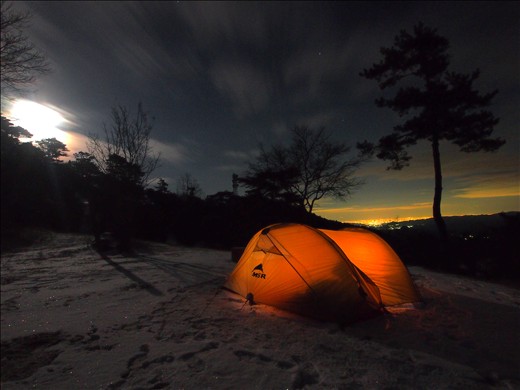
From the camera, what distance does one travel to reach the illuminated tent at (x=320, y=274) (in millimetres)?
4547

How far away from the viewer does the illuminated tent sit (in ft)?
14.9

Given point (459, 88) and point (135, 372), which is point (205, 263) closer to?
point (135, 372)

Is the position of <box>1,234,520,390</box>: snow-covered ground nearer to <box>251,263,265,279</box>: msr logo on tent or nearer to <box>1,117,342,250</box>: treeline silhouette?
<box>251,263,265,279</box>: msr logo on tent

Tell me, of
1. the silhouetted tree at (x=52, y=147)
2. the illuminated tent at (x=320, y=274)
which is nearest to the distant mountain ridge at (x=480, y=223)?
the illuminated tent at (x=320, y=274)

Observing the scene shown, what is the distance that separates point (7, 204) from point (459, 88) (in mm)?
28908

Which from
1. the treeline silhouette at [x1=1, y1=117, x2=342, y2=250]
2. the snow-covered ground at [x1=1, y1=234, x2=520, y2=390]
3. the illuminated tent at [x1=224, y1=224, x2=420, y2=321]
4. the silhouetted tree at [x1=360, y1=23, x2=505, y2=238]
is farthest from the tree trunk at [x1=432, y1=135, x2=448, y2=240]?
the treeline silhouette at [x1=1, y1=117, x2=342, y2=250]

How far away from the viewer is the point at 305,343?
12.1 ft

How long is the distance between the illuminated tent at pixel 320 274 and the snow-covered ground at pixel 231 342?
271mm

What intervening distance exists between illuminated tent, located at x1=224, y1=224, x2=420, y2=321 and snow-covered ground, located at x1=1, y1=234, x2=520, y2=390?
10.7 inches

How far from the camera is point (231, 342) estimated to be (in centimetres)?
375

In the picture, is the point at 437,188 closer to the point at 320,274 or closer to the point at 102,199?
the point at 320,274

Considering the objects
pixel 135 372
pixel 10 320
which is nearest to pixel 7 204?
pixel 10 320

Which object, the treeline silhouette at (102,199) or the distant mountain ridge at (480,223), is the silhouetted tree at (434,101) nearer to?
the distant mountain ridge at (480,223)

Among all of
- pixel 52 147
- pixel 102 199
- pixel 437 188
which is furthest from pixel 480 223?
pixel 52 147
